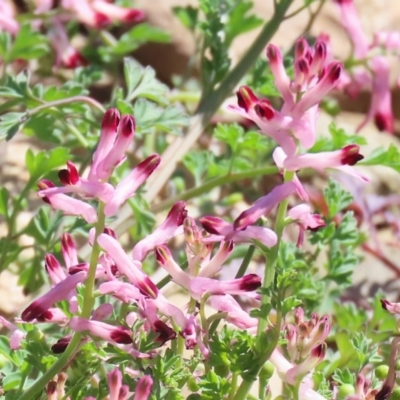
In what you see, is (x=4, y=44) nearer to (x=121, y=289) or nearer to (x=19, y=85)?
(x=19, y=85)

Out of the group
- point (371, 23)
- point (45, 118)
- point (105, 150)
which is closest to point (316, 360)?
point (105, 150)

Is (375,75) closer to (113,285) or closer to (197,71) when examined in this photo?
(197,71)

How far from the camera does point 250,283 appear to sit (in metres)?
0.94

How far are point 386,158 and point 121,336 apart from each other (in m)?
0.87

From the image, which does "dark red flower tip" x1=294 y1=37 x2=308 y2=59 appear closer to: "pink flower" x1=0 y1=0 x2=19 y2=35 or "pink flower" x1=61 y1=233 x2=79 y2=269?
"pink flower" x1=61 y1=233 x2=79 y2=269

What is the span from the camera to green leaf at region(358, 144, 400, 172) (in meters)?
1.61

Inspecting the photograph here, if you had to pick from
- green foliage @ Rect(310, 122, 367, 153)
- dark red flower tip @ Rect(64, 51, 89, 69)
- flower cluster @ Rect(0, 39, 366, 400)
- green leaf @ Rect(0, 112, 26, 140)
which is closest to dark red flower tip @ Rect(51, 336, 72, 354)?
flower cluster @ Rect(0, 39, 366, 400)

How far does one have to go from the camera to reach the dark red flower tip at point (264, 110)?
0.92 meters

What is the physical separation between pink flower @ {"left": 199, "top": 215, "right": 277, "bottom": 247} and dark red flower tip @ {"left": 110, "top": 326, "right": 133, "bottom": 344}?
15 cm

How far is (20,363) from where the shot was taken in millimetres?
1151

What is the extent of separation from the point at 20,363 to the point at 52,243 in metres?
0.42

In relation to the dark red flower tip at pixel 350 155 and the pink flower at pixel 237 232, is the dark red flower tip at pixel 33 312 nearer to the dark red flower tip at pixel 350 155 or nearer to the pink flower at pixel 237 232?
the pink flower at pixel 237 232

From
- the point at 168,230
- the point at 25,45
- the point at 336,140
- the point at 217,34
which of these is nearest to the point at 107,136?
the point at 168,230

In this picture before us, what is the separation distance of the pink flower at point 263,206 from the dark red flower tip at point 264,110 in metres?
0.08
